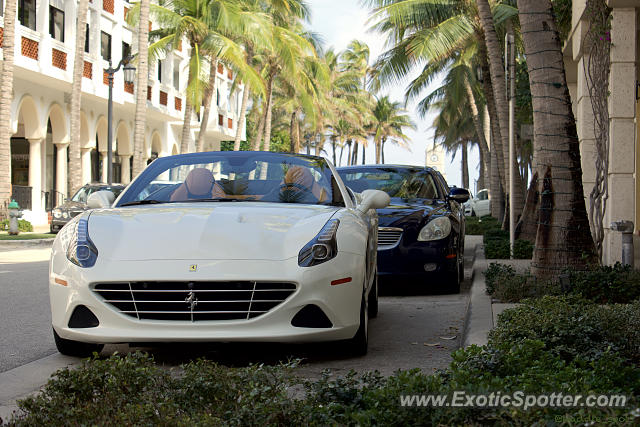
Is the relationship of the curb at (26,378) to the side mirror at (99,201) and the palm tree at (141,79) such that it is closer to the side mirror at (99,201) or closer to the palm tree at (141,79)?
the side mirror at (99,201)

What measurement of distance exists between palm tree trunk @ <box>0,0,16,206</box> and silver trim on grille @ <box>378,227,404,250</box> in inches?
662

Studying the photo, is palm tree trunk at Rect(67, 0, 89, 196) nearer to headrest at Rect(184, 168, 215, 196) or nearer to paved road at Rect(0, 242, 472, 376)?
paved road at Rect(0, 242, 472, 376)

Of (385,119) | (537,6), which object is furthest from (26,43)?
(385,119)

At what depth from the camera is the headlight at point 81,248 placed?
526 cm

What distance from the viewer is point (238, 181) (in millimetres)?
6613

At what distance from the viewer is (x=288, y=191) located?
645 centimetres

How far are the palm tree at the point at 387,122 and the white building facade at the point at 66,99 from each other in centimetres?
4562

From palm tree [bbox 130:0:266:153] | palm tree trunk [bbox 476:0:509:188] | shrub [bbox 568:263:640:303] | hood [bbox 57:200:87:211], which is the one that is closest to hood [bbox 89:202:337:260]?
shrub [bbox 568:263:640:303]

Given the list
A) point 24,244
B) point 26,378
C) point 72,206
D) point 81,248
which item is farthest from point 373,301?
point 72,206

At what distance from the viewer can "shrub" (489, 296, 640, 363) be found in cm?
444

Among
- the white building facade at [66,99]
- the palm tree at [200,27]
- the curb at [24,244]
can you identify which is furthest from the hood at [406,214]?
the palm tree at [200,27]

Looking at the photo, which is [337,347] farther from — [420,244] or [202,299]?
[420,244]

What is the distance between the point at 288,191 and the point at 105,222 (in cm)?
148

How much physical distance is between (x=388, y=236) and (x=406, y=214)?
346 millimetres
